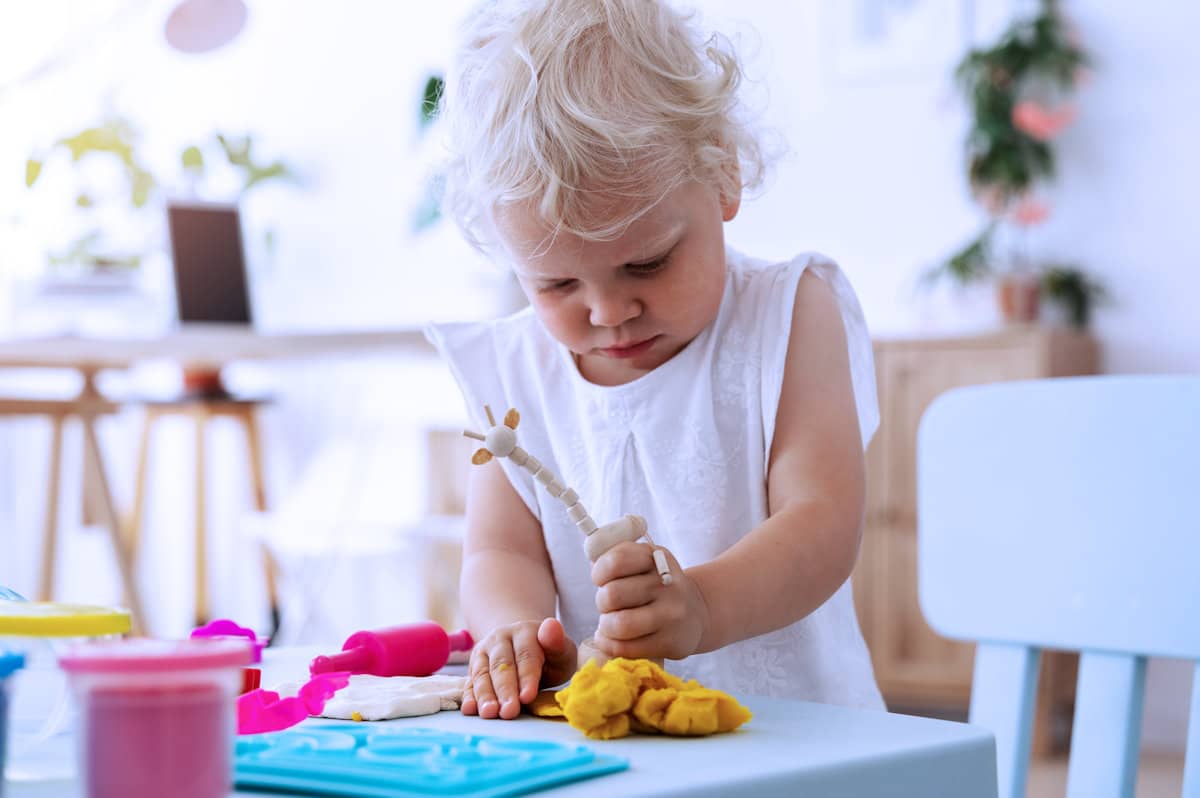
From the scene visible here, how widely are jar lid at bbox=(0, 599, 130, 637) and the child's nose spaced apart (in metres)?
0.45

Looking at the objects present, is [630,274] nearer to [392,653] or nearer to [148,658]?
[392,653]

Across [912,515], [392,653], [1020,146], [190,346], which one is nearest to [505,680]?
[392,653]

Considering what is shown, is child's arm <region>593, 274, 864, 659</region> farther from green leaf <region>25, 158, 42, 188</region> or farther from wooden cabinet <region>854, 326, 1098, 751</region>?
wooden cabinet <region>854, 326, 1098, 751</region>

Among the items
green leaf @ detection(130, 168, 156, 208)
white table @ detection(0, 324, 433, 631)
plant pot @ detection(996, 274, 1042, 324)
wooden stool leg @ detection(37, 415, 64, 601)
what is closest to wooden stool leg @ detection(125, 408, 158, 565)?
green leaf @ detection(130, 168, 156, 208)

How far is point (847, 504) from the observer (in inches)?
35.1

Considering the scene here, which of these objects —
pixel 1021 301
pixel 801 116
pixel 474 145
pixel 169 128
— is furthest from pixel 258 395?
pixel 474 145

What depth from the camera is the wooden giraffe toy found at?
600 mm

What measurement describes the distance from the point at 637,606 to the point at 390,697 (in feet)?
0.40

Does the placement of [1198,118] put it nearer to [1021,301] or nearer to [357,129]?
[1021,301]

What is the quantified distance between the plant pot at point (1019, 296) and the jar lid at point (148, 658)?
3.05 m

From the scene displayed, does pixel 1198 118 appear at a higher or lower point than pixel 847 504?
higher

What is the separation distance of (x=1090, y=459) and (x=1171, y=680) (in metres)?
2.58

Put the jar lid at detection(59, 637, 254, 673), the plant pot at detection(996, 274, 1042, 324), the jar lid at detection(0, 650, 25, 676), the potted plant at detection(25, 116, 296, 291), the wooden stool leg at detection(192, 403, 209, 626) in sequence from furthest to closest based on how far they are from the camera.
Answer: the wooden stool leg at detection(192, 403, 209, 626) → the potted plant at detection(25, 116, 296, 291) → the plant pot at detection(996, 274, 1042, 324) → the jar lid at detection(0, 650, 25, 676) → the jar lid at detection(59, 637, 254, 673)

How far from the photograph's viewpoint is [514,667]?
67cm
